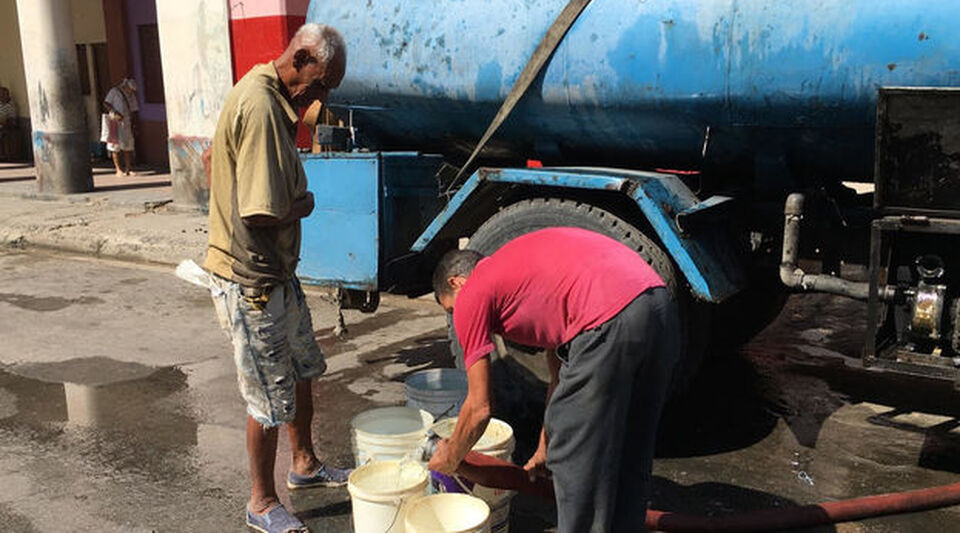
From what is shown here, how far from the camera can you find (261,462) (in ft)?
11.5

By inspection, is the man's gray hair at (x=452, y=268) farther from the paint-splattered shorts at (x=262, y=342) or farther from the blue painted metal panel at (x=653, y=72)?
the blue painted metal panel at (x=653, y=72)

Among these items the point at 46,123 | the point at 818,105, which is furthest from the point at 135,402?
the point at 46,123

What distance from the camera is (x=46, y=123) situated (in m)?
12.2

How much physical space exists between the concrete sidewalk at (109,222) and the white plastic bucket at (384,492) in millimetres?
5609

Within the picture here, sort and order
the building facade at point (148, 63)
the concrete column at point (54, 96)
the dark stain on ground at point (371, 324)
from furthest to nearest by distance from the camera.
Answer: the concrete column at point (54, 96)
the building facade at point (148, 63)
the dark stain on ground at point (371, 324)

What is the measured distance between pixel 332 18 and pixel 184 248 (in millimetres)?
4424

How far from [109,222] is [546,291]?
8584 millimetres

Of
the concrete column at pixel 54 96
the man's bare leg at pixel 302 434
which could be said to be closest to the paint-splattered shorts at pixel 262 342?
the man's bare leg at pixel 302 434

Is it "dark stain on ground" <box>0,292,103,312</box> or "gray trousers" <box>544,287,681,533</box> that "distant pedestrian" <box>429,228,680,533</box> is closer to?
"gray trousers" <box>544,287,681,533</box>

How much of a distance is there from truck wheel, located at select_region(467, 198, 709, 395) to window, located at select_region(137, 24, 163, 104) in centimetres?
1233

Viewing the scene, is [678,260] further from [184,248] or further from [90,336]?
[184,248]

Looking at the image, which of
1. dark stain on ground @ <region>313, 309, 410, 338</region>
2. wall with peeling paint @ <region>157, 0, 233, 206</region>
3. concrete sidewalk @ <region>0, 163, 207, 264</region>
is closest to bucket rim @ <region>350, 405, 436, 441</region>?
dark stain on ground @ <region>313, 309, 410, 338</region>

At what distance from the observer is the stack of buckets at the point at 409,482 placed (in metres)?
3.02

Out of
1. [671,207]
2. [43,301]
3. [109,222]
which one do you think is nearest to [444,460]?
[671,207]
